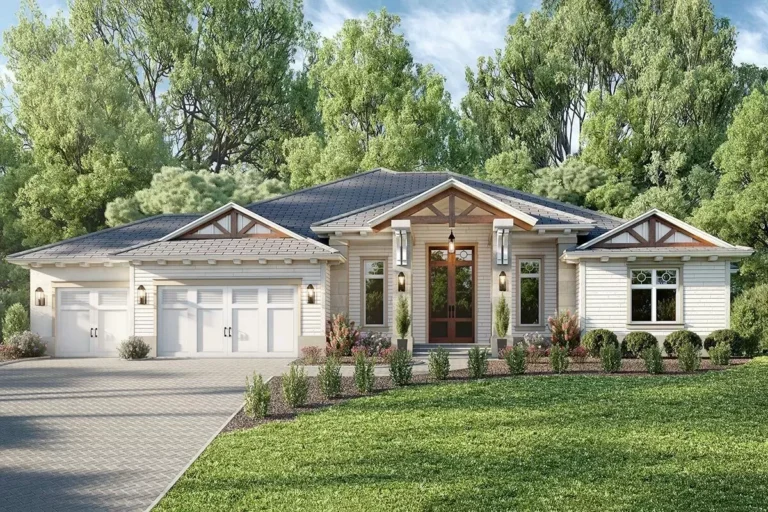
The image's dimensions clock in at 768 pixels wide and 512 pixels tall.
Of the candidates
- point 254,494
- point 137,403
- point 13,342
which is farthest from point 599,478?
point 13,342

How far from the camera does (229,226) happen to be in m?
23.3

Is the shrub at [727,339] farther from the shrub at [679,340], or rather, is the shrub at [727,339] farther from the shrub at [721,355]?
the shrub at [721,355]

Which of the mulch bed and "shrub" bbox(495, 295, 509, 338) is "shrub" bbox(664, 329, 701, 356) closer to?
the mulch bed

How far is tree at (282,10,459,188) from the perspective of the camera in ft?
127

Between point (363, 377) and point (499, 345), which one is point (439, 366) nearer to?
point (363, 377)

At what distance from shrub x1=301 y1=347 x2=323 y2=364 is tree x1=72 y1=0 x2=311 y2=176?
2521 cm

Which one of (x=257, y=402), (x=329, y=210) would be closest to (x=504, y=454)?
(x=257, y=402)

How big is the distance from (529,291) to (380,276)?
175 inches

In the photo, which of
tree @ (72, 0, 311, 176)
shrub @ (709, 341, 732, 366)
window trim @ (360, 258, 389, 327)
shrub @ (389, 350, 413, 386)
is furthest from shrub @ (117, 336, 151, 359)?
tree @ (72, 0, 311, 176)

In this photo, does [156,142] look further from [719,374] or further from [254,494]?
[254,494]

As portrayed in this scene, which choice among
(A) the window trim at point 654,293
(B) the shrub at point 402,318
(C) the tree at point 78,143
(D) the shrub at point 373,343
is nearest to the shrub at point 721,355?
(A) the window trim at point 654,293

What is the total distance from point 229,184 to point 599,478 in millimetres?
29103

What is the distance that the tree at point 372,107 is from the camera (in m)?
38.6

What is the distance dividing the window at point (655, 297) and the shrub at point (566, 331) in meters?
2.22
